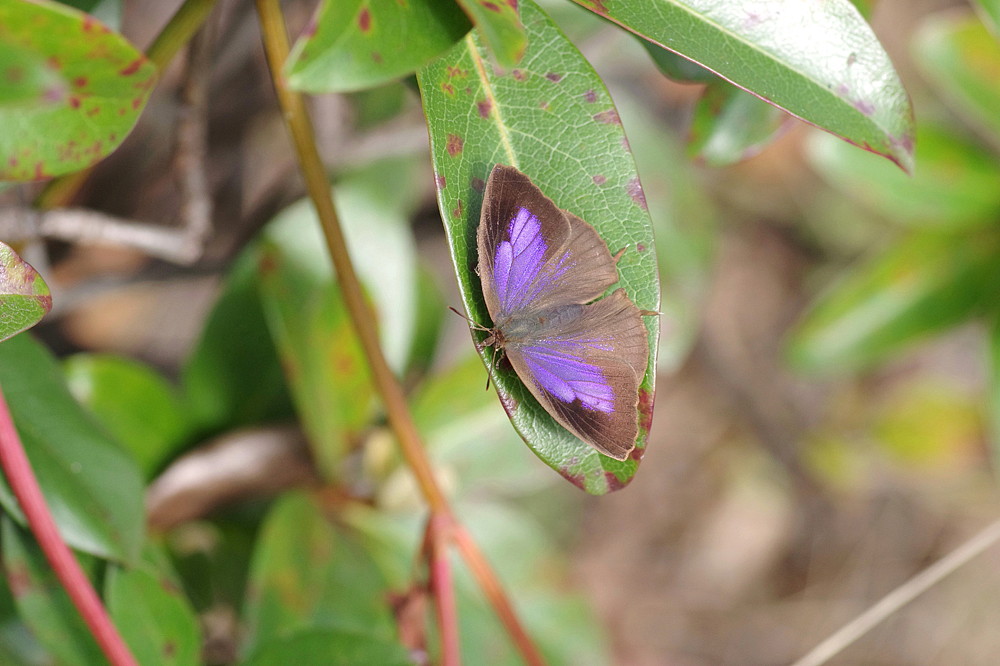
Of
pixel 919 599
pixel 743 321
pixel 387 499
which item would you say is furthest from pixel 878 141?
pixel 919 599

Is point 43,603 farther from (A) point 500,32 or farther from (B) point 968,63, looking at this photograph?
(B) point 968,63

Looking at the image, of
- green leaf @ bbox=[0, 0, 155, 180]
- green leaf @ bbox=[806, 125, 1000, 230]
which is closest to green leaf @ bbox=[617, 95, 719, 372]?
green leaf @ bbox=[806, 125, 1000, 230]

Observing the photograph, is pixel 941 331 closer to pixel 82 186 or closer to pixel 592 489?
pixel 592 489

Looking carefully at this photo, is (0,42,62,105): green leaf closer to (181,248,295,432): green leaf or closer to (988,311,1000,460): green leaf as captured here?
(181,248,295,432): green leaf

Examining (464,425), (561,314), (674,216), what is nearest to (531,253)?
(561,314)

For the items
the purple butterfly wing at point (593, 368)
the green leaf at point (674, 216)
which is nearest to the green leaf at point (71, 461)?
the purple butterfly wing at point (593, 368)

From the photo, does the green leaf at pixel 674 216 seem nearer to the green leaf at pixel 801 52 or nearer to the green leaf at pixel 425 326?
the green leaf at pixel 425 326

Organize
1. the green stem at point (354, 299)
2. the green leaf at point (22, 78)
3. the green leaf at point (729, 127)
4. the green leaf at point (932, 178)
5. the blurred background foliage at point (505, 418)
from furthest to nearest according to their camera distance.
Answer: the green leaf at point (932, 178) → the blurred background foliage at point (505, 418) → the green leaf at point (729, 127) → the green stem at point (354, 299) → the green leaf at point (22, 78)
